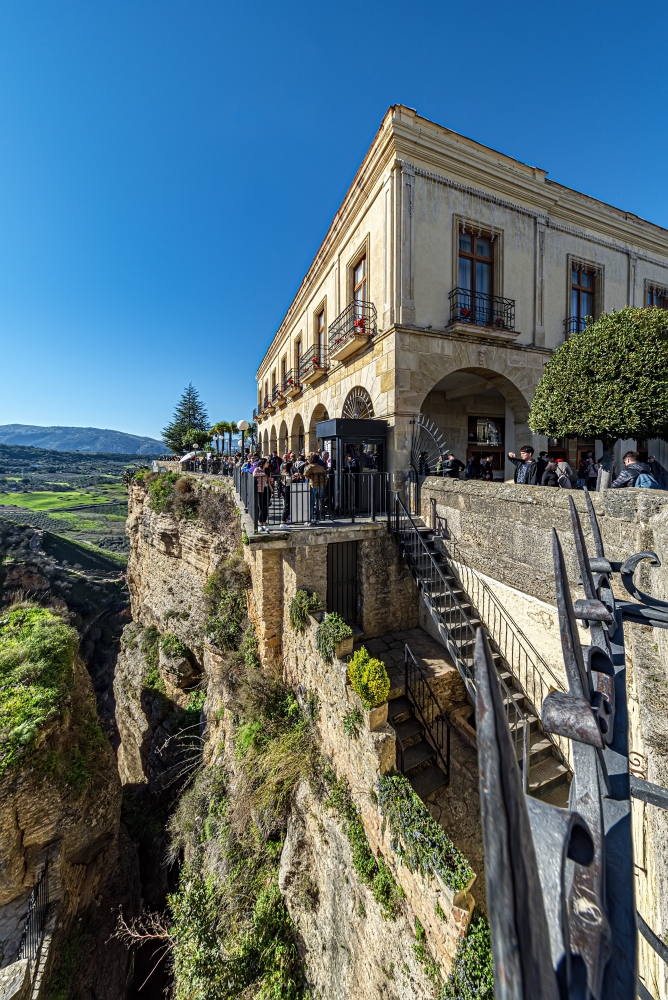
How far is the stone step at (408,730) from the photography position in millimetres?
6301

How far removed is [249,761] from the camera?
6977mm

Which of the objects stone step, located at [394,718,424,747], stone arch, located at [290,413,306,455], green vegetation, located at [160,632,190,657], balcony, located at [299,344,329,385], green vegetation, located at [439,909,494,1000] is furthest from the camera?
stone arch, located at [290,413,306,455]

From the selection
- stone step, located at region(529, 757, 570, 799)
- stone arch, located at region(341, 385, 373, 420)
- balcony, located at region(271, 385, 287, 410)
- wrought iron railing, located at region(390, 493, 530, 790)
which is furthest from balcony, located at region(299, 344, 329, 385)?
stone step, located at region(529, 757, 570, 799)

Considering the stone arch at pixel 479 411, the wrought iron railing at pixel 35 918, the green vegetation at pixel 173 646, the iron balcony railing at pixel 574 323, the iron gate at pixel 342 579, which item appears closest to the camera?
the wrought iron railing at pixel 35 918

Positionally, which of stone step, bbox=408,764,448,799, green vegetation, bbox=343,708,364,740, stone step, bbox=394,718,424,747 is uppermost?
green vegetation, bbox=343,708,364,740

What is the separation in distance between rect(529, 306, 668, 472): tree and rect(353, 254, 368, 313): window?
5.95m

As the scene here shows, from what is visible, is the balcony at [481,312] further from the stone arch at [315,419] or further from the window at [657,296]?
the window at [657,296]

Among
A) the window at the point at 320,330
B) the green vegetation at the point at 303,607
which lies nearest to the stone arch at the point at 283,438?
the window at the point at 320,330

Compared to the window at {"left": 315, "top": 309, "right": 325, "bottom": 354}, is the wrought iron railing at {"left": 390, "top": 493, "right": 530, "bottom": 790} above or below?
below

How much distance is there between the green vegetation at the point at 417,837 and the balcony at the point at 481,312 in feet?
31.8

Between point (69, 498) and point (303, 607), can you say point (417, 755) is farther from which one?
point (69, 498)

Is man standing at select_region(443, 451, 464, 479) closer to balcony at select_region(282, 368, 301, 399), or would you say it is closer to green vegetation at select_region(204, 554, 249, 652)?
green vegetation at select_region(204, 554, 249, 652)

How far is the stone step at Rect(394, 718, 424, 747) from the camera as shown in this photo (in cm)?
630

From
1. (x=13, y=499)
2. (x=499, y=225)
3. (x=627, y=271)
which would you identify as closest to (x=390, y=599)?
(x=499, y=225)
